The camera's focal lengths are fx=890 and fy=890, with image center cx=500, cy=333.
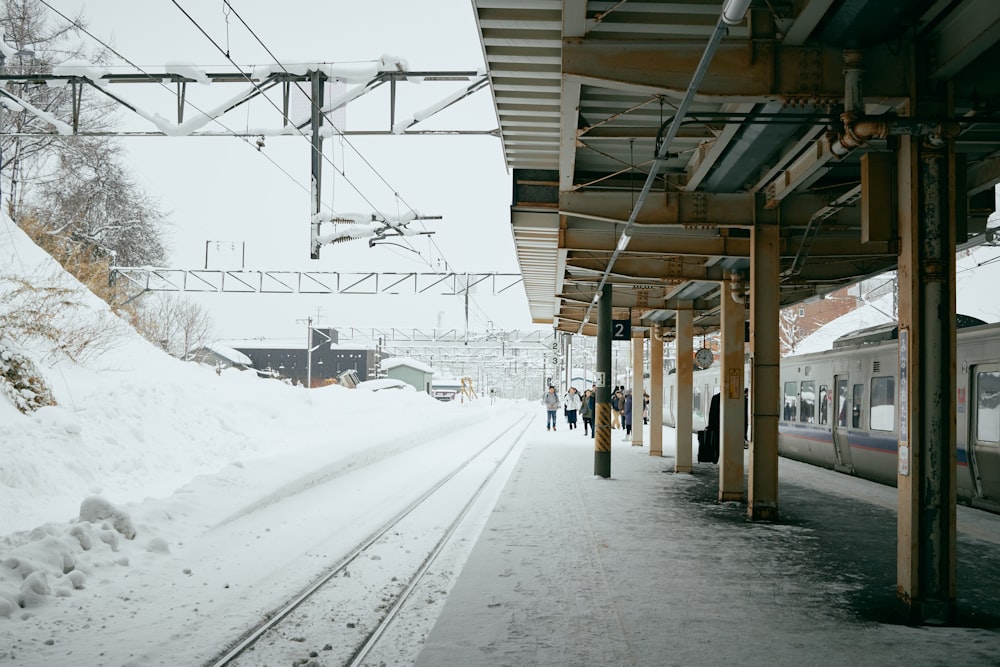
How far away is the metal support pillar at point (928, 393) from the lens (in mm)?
7270

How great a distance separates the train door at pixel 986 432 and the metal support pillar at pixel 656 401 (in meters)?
11.2

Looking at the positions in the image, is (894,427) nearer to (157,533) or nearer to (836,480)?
(836,480)

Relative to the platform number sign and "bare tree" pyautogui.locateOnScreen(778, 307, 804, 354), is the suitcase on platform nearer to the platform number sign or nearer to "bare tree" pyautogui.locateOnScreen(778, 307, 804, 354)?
the platform number sign

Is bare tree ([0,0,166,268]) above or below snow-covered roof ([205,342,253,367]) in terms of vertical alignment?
above

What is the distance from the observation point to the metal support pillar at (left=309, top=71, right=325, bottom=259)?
1496cm

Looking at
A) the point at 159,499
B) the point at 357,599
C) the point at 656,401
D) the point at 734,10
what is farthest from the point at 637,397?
the point at 734,10

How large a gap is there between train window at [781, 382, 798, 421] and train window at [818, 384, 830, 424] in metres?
1.94

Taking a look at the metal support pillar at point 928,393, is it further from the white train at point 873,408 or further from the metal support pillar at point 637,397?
the metal support pillar at point 637,397

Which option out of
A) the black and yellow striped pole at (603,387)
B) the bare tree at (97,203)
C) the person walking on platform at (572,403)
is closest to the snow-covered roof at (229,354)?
the bare tree at (97,203)

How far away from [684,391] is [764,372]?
8277mm

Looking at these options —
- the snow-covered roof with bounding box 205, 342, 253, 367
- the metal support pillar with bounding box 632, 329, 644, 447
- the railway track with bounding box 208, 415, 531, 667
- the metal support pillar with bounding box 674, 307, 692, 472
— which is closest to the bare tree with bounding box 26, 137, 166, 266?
the metal support pillar with bounding box 632, 329, 644, 447

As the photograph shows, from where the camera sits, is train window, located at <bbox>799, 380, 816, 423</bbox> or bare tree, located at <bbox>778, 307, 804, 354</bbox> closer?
train window, located at <bbox>799, 380, 816, 423</bbox>

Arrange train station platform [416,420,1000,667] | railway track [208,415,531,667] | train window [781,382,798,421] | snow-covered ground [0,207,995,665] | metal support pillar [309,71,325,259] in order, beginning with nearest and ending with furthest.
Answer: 1. railway track [208,415,531,667]
2. train station platform [416,420,1000,667]
3. snow-covered ground [0,207,995,665]
4. metal support pillar [309,71,325,259]
5. train window [781,382,798,421]

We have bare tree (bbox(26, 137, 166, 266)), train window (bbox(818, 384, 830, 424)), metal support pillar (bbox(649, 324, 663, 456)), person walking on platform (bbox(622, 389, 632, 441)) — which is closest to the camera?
train window (bbox(818, 384, 830, 424))
